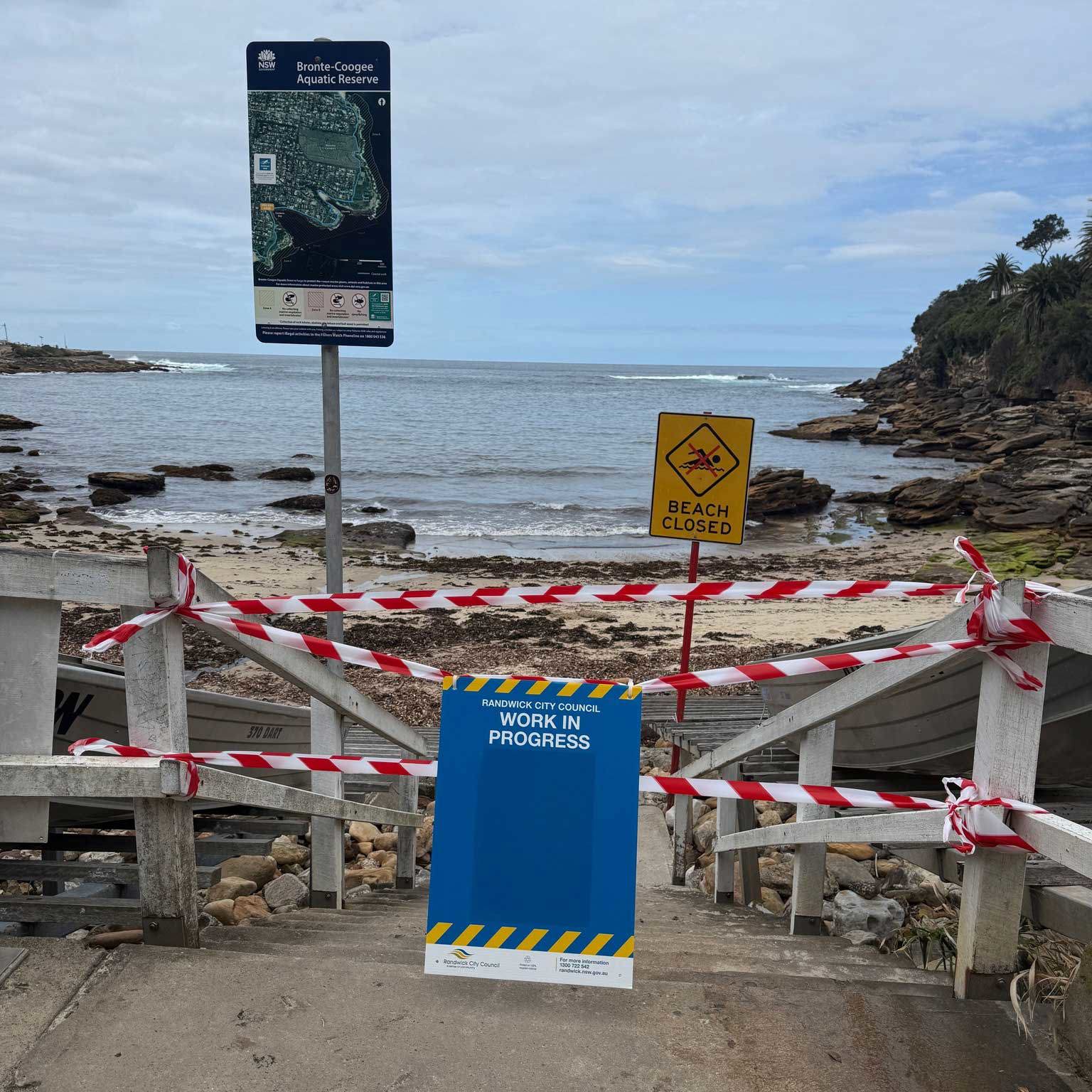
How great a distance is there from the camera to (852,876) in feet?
17.5

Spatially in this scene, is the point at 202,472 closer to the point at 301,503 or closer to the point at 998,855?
the point at 301,503

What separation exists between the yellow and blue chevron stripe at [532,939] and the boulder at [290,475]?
1335 inches

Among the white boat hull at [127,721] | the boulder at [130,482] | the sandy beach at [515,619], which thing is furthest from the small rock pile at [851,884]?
the boulder at [130,482]

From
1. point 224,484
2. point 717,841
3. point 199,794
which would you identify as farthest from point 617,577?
point 224,484

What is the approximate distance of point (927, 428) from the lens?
57438 millimetres

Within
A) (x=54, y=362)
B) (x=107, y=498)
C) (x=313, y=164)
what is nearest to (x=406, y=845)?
(x=313, y=164)

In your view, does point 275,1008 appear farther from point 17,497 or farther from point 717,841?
point 17,497

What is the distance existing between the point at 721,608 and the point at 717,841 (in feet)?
36.9

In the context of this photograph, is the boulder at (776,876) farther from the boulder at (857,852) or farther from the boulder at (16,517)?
the boulder at (16,517)

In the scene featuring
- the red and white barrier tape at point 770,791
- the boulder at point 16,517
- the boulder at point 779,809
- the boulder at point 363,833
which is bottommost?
the boulder at point 16,517

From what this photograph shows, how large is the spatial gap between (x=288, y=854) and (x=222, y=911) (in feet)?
4.52

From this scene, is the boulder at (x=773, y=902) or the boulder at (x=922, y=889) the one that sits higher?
the boulder at (x=922, y=889)

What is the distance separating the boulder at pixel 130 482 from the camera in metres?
31.0

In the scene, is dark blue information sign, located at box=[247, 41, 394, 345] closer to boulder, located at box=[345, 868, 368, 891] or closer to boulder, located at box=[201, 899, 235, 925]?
boulder, located at box=[201, 899, 235, 925]
